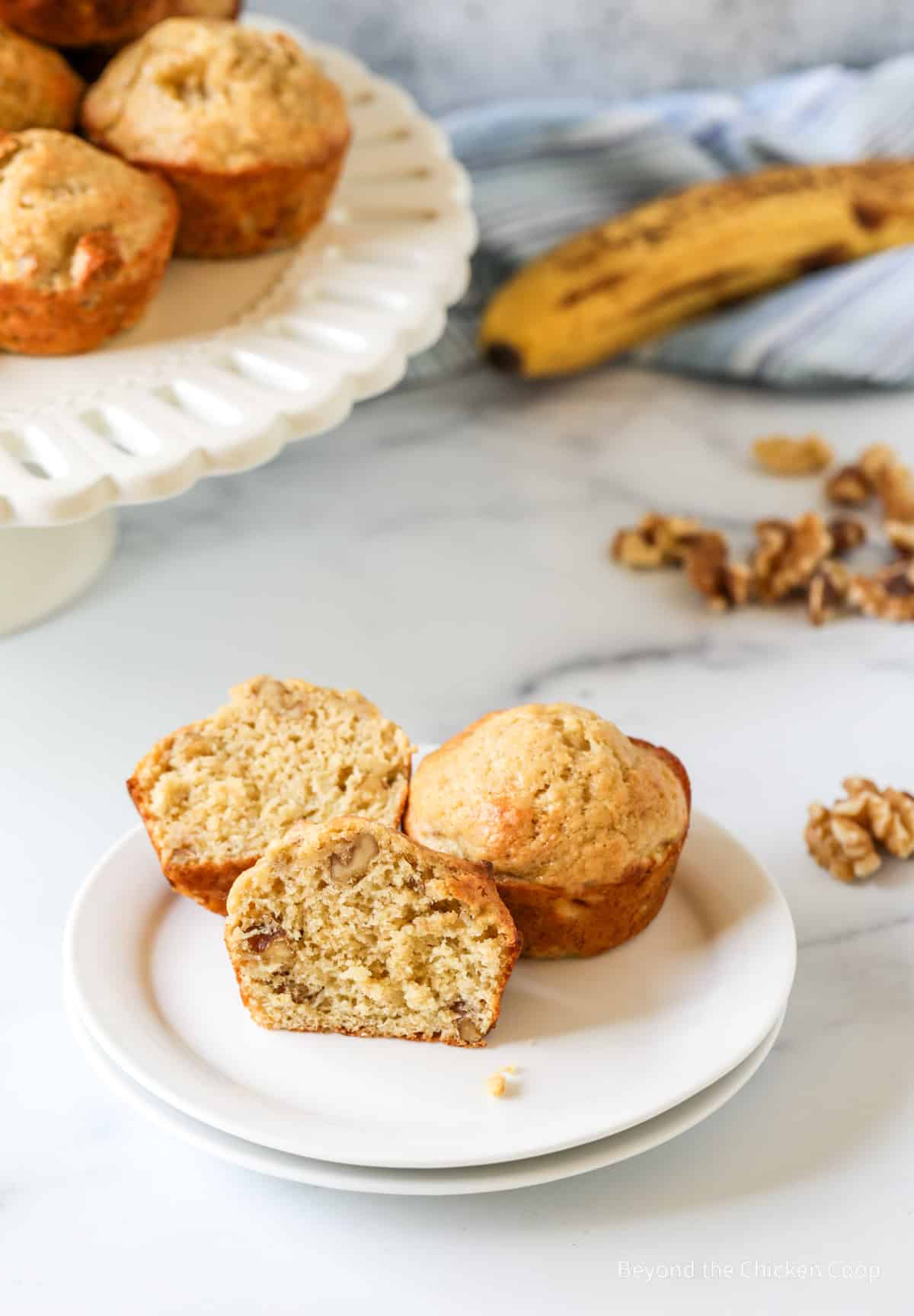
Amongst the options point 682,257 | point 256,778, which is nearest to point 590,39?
point 682,257

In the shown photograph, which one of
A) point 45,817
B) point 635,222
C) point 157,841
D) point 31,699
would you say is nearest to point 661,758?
point 157,841

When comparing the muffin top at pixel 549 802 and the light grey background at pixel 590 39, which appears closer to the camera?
the muffin top at pixel 549 802

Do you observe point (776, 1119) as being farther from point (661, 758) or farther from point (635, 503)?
point (635, 503)

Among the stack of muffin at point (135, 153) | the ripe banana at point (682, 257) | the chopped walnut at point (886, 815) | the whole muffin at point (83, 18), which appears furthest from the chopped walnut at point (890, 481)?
the whole muffin at point (83, 18)

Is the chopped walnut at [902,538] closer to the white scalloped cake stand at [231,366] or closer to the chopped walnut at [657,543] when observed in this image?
the chopped walnut at [657,543]

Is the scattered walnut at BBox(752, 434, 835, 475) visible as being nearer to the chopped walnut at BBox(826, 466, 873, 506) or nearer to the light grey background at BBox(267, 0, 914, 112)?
the chopped walnut at BBox(826, 466, 873, 506)
